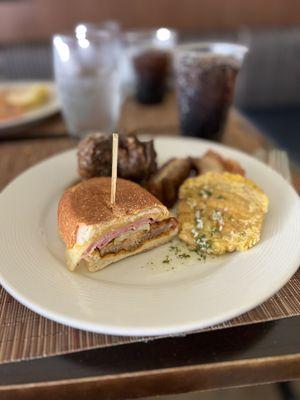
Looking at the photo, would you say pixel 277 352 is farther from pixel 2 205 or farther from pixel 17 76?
pixel 17 76

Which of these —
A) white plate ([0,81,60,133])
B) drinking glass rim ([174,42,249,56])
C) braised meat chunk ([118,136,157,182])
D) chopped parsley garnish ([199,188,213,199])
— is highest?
drinking glass rim ([174,42,249,56])

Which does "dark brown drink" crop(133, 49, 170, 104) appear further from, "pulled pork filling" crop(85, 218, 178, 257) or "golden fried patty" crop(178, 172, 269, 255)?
"pulled pork filling" crop(85, 218, 178, 257)

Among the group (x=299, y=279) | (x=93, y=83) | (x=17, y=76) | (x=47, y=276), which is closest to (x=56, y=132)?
(x=93, y=83)

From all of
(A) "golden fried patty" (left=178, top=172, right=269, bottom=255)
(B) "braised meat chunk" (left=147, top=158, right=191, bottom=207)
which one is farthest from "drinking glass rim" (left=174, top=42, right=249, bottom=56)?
(A) "golden fried patty" (left=178, top=172, right=269, bottom=255)

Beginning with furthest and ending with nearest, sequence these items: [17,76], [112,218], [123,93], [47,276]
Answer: [17,76]
[123,93]
[112,218]
[47,276]

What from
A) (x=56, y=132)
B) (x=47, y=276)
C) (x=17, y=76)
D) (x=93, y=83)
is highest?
(x=93, y=83)

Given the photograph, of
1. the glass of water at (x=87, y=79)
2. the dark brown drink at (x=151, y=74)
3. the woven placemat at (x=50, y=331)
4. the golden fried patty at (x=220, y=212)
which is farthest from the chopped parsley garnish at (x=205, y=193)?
the dark brown drink at (x=151, y=74)

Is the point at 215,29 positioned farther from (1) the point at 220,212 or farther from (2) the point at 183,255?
(2) the point at 183,255
